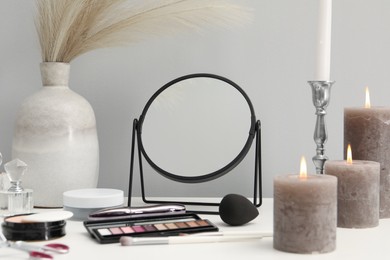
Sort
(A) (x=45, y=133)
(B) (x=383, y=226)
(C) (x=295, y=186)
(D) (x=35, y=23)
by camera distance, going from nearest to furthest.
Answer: (C) (x=295, y=186) → (B) (x=383, y=226) → (A) (x=45, y=133) → (D) (x=35, y=23)

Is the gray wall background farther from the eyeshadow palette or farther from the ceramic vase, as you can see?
the eyeshadow palette

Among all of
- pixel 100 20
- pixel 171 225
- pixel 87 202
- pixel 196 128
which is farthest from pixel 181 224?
pixel 100 20

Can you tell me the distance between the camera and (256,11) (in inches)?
46.4

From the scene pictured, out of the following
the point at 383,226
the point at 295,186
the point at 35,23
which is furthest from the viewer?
the point at 35,23

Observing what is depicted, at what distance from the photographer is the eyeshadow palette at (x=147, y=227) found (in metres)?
0.81

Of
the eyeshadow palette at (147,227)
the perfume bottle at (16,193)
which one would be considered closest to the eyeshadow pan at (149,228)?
the eyeshadow palette at (147,227)

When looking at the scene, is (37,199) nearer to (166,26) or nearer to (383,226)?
(166,26)

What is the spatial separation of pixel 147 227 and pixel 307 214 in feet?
0.71

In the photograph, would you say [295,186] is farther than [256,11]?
No

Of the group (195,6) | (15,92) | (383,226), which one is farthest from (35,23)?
(383,226)

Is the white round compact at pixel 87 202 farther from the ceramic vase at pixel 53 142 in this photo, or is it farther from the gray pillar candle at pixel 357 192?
the gray pillar candle at pixel 357 192

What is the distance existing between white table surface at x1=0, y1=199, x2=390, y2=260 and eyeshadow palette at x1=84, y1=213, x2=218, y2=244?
0.5 inches

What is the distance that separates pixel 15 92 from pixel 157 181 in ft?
1.01

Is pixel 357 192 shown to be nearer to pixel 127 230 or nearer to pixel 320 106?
pixel 320 106
